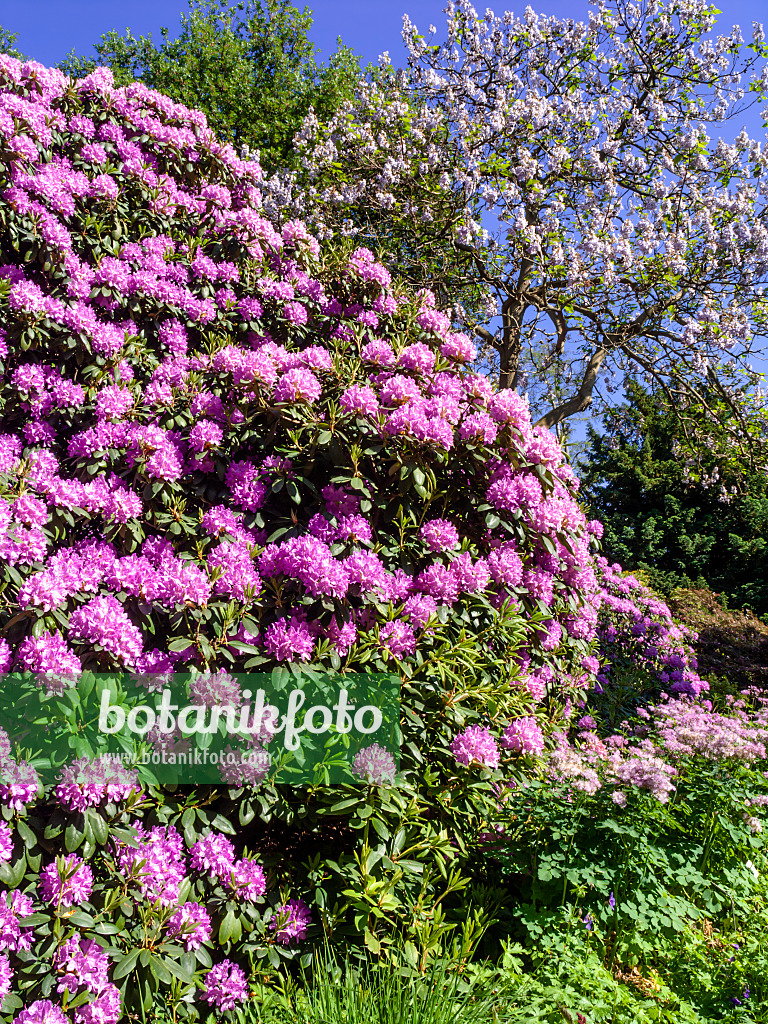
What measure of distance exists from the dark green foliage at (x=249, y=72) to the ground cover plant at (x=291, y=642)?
398 inches

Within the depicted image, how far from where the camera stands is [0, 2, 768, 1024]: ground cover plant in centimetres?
251

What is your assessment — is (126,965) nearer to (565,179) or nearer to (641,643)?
(641,643)

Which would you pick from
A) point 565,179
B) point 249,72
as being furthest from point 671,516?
point 249,72

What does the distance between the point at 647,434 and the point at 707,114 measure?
9.46 meters

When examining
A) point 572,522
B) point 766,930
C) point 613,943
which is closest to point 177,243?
point 572,522

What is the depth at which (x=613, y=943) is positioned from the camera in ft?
10.6

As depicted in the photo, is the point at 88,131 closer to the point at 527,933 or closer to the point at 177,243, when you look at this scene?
the point at 177,243

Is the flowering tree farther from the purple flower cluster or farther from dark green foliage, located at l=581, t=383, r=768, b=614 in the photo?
the purple flower cluster

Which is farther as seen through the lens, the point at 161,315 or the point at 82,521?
the point at 161,315

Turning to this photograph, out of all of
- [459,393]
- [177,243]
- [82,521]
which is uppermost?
[177,243]

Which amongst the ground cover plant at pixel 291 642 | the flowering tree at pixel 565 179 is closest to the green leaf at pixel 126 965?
the ground cover plant at pixel 291 642
